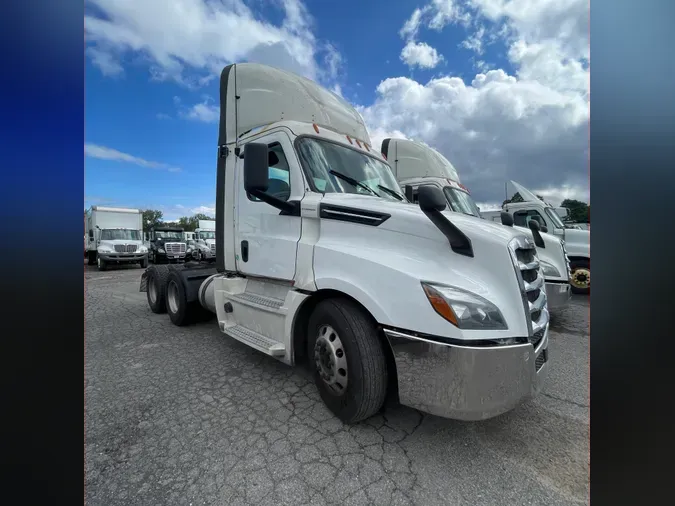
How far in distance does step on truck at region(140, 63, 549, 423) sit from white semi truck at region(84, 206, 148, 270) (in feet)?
55.1

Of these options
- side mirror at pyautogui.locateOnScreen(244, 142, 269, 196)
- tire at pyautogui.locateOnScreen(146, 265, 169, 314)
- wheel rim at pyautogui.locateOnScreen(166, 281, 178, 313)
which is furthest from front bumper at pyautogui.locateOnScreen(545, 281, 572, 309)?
tire at pyautogui.locateOnScreen(146, 265, 169, 314)

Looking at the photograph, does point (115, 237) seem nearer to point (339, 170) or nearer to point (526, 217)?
point (339, 170)

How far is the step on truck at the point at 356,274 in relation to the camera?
182cm

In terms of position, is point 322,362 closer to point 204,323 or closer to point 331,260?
point 331,260

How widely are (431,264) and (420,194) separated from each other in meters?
0.50

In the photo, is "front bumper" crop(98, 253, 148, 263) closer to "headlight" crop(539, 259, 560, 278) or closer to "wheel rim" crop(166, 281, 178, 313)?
"wheel rim" crop(166, 281, 178, 313)

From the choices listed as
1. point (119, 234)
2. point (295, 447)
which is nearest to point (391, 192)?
point (295, 447)

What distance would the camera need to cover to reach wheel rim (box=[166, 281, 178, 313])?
5.39 metres

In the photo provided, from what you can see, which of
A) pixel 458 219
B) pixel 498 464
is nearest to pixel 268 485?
pixel 498 464

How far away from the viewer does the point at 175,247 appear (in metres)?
21.0

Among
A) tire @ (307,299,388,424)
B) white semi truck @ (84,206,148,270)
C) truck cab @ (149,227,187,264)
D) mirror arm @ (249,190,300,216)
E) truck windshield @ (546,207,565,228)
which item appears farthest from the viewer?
truck cab @ (149,227,187,264)

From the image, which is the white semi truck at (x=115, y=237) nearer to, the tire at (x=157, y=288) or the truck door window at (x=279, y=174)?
the tire at (x=157, y=288)

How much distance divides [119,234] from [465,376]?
70.2 feet

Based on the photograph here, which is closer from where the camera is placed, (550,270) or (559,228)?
(550,270)
